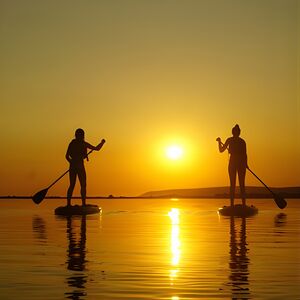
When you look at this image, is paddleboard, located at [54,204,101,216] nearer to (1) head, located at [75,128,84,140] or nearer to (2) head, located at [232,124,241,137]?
(1) head, located at [75,128,84,140]

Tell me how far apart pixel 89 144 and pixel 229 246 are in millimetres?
14145

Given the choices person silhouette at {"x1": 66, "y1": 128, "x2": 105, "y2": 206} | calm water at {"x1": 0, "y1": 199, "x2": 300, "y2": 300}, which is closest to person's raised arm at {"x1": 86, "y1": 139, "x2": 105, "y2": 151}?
person silhouette at {"x1": 66, "y1": 128, "x2": 105, "y2": 206}

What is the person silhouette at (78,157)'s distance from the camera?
1089 inches

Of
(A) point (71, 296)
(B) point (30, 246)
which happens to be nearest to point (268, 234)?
(B) point (30, 246)

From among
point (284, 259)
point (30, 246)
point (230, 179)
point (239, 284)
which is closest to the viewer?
point (239, 284)

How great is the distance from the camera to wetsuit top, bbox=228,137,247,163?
90.7 ft

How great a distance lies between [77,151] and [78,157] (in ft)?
0.71

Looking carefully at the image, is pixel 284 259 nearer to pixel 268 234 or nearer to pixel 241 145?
pixel 268 234

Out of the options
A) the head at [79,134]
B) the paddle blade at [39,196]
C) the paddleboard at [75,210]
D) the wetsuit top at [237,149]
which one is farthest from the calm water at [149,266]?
the paddle blade at [39,196]

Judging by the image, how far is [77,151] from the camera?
2789 centimetres

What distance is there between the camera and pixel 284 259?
12336 millimetres

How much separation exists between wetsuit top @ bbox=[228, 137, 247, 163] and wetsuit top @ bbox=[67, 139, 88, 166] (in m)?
4.87

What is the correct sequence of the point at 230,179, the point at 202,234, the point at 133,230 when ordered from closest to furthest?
the point at 202,234
the point at 133,230
the point at 230,179

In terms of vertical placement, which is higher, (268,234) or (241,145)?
(241,145)
